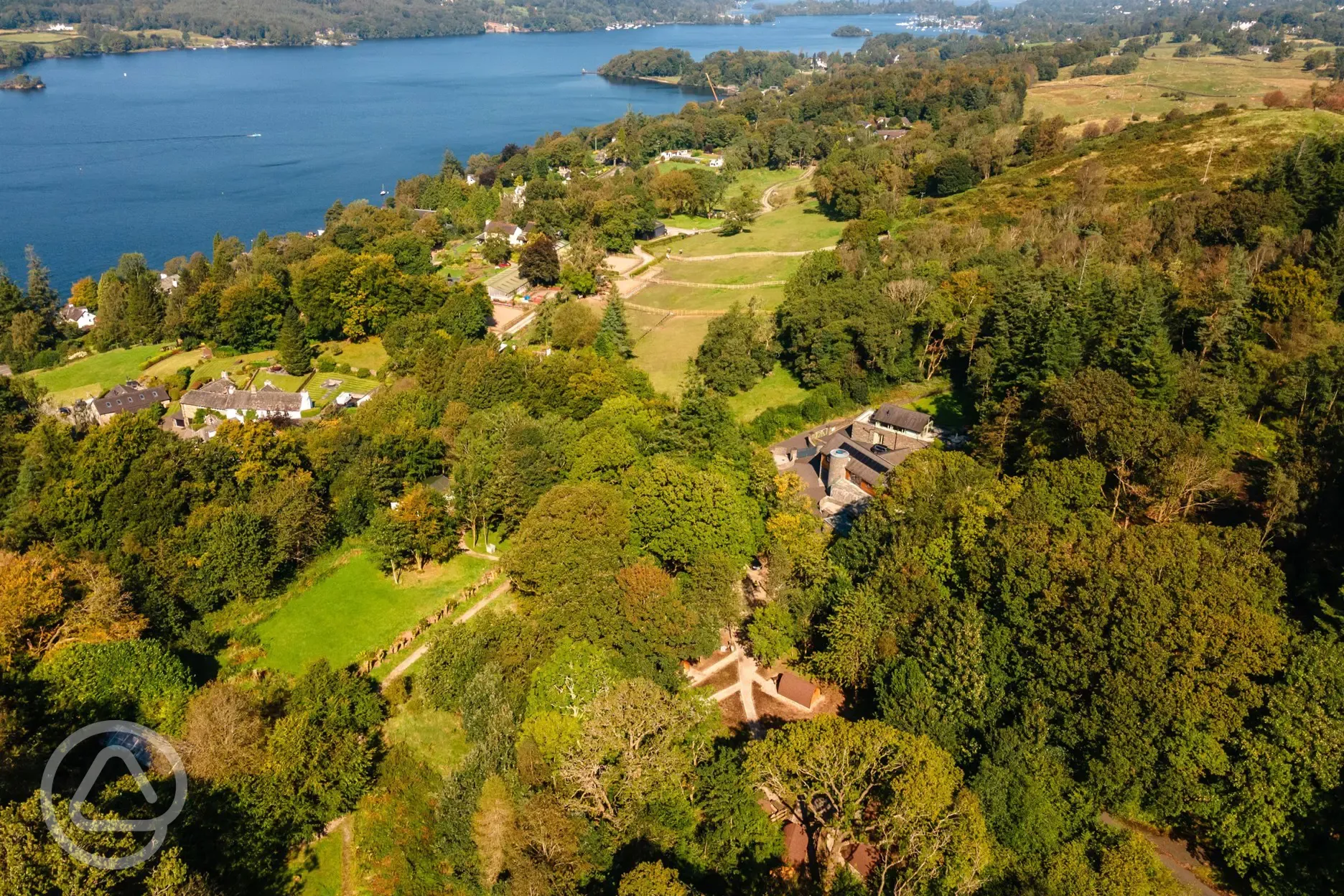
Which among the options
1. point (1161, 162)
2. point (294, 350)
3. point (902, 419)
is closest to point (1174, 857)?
point (902, 419)

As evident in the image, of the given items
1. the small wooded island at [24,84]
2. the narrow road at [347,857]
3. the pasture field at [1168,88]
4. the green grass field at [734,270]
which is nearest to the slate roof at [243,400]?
the narrow road at [347,857]

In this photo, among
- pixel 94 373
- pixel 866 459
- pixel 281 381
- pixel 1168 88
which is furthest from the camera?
pixel 1168 88

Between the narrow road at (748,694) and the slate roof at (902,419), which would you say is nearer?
the narrow road at (748,694)

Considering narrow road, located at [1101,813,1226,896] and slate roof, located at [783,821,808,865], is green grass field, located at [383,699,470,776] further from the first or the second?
narrow road, located at [1101,813,1226,896]

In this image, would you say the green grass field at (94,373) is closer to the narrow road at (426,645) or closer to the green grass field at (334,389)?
the green grass field at (334,389)

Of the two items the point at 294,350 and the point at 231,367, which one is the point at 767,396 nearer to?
the point at 294,350
